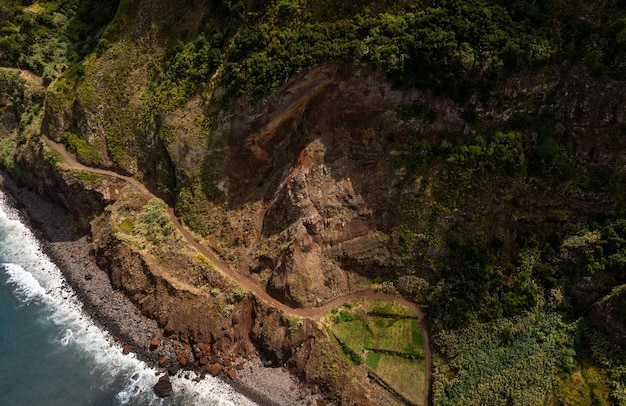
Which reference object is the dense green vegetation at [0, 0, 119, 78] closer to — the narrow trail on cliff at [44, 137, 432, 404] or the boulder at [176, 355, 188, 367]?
the narrow trail on cliff at [44, 137, 432, 404]

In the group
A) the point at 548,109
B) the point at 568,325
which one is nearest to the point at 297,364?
the point at 568,325

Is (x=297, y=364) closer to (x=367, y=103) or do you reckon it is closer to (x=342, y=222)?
(x=342, y=222)

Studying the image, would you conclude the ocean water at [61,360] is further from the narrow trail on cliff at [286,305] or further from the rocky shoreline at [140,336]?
the narrow trail on cliff at [286,305]

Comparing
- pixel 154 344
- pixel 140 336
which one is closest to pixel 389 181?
pixel 154 344

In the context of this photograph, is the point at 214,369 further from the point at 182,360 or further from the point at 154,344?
the point at 154,344

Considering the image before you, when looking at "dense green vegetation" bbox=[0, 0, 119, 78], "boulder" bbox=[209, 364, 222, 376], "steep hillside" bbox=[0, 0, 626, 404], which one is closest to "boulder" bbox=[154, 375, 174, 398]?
"boulder" bbox=[209, 364, 222, 376]
